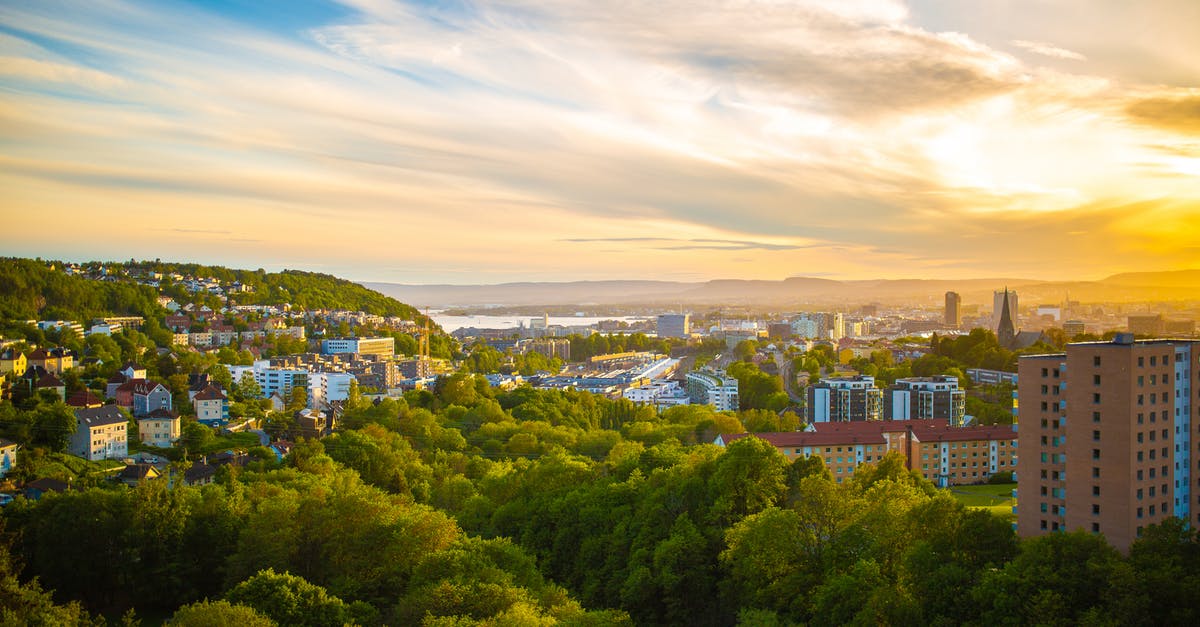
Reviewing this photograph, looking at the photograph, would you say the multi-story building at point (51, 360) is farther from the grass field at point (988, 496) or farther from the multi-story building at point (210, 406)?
the grass field at point (988, 496)

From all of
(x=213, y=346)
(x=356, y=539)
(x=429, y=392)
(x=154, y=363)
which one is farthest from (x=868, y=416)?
(x=213, y=346)

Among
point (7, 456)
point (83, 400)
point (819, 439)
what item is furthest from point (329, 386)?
point (819, 439)

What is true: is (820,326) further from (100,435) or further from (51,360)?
(100,435)

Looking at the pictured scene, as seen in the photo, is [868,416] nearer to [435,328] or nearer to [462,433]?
[462,433]

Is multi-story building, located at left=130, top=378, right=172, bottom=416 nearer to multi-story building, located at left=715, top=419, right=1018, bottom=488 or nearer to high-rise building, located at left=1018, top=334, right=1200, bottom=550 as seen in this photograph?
multi-story building, located at left=715, top=419, right=1018, bottom=488

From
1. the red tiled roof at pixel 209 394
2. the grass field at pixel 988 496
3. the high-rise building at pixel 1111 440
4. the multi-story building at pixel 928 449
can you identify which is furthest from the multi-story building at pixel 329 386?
the high-rise building at pixel 1111 440

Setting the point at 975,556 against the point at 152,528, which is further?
the point at 152,528
